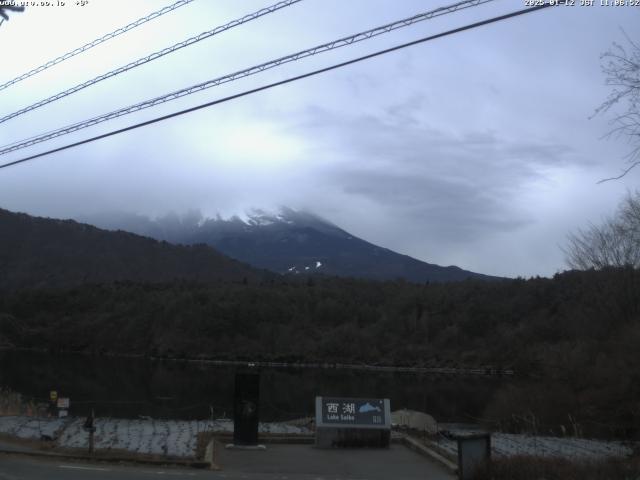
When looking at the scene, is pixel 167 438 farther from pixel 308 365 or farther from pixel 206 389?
pixel 308 365

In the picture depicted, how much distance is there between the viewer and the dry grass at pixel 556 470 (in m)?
11.7

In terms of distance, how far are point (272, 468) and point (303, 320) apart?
13652cm

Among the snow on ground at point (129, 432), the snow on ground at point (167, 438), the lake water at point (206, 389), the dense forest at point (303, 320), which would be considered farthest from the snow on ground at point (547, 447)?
the dense forest at point (303, 320)

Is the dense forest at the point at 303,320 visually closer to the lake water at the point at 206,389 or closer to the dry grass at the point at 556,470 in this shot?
the lake water at the point at 206,389

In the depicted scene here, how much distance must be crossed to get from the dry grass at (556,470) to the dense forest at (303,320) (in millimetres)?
88450

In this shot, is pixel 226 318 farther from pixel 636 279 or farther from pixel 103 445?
pixel 103 445

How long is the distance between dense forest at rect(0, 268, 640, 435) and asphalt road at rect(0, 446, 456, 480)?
83.9 metres

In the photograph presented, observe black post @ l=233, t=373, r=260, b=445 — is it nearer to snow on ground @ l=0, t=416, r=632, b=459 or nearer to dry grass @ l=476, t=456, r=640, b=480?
snow on ground @ l=0, t=416, r=632, b=459

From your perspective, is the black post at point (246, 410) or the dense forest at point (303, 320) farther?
the dense forest at point (303, 320)

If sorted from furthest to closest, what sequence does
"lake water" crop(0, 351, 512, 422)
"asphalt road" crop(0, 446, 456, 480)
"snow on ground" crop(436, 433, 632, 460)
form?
"lake water" crop(0, 351, 512, 422) → "snow on ground" crop(436, 433, 632, 460) → "asphalt road" crop(0, 446, 456, 480)

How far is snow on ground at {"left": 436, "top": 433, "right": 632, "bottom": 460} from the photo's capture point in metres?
19.2

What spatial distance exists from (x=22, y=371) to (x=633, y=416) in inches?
2914

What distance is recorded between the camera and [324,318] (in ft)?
512

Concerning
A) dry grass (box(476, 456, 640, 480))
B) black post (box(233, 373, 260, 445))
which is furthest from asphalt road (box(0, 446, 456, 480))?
Answer: dry grass (box(476, 456, 640, 480))
